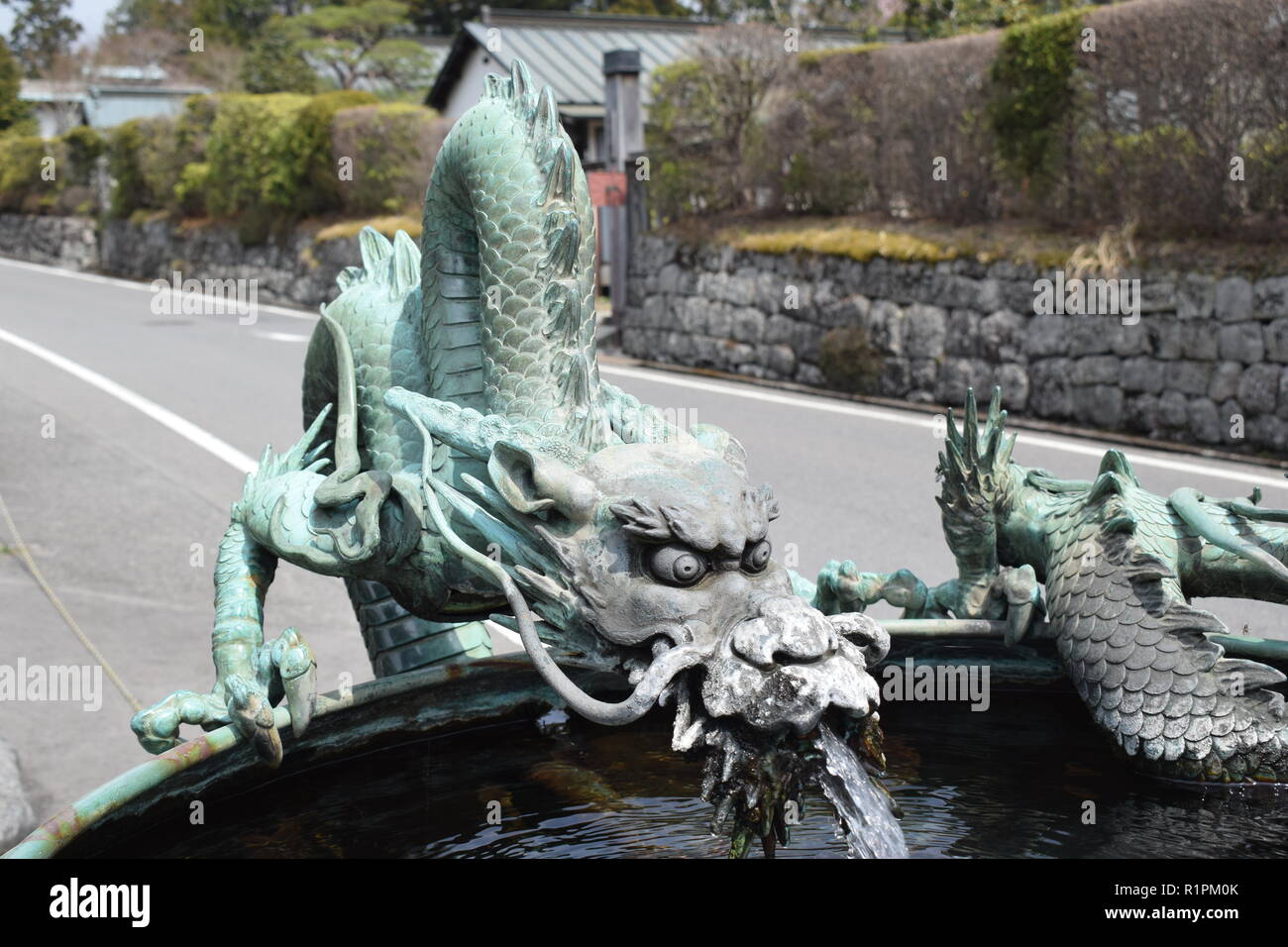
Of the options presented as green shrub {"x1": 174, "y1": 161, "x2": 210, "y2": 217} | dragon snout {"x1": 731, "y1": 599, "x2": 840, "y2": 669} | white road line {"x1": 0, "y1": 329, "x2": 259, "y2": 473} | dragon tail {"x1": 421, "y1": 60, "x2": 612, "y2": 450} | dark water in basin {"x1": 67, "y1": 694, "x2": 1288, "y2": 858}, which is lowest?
dark water in basin {"x1": 67, "y1": 694, "x2": 1288, "y2": 858}

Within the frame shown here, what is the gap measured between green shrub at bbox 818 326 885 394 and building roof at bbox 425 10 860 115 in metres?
13.7

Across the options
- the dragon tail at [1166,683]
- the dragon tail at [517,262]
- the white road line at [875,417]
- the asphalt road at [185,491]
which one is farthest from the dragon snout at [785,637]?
the white road line at [875,417]

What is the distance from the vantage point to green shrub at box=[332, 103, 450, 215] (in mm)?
20922

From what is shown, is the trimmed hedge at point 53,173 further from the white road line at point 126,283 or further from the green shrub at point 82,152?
the white road line at point 126,283

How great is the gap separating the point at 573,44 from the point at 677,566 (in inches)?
1043

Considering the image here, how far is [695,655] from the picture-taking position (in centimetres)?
214

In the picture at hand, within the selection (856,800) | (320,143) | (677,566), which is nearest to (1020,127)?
(677,566)

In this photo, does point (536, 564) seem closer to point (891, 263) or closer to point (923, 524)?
point (923, 524)

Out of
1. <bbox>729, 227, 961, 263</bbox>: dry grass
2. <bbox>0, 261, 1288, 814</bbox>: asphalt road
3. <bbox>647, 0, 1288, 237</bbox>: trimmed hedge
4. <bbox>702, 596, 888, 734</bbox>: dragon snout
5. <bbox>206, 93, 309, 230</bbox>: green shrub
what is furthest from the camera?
<bbox>206, 93, 309, 230</bbox>: green shrub

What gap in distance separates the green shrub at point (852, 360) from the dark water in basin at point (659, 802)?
897 cm

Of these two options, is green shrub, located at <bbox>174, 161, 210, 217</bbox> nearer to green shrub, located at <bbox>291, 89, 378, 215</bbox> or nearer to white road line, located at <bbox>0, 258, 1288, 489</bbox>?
green shrub, located at <bbox>291, 89, 378, 215</bbox>

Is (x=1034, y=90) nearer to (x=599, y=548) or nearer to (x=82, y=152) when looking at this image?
(x=599, y=548)

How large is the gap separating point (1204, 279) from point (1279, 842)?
25.5 feet

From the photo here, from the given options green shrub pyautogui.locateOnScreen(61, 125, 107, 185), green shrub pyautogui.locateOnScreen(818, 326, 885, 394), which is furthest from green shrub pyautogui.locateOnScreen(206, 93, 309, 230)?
green shrub pyautogui.locateOnScreen(818, 326, 885, 394)
